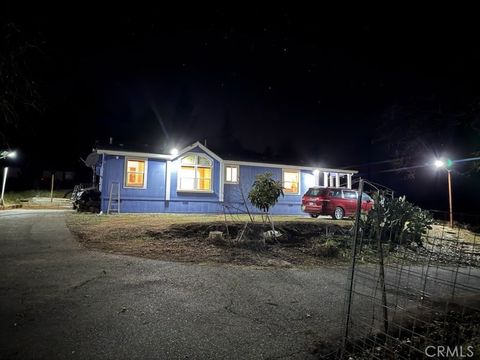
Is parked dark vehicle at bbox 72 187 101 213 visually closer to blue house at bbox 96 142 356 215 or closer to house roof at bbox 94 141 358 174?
blue house at bbox 96 142 356 215

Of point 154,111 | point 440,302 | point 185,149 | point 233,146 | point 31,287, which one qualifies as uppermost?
point 154,111

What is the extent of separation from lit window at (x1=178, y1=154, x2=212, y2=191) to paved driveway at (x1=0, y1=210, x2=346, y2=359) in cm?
1071

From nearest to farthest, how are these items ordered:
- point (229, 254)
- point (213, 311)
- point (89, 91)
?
1. point (213, 311)
2. point (229, 254)
3. point (89, 91)

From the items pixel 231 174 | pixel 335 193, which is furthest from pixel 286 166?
pixel 335 193

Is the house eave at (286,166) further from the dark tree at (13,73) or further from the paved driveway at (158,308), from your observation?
the dark tree at (13,73)

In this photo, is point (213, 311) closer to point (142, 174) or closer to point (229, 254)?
point (229, 254)

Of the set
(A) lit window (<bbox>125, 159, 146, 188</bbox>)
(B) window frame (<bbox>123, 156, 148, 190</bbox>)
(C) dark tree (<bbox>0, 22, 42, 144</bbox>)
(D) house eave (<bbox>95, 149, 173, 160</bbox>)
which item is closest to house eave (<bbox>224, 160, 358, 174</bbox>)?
(D) house eave (<bbox>95, 149, 173, 160</bbox>)

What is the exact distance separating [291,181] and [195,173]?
21.6ft

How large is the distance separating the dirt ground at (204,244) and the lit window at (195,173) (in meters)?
6.52

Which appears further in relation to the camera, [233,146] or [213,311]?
[233,146]

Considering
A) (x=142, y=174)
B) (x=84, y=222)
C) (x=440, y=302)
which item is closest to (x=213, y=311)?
(x=440, y=302)

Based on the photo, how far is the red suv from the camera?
15.5 meters

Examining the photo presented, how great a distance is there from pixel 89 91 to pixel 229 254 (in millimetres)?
40111

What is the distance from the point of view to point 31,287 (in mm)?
4703
